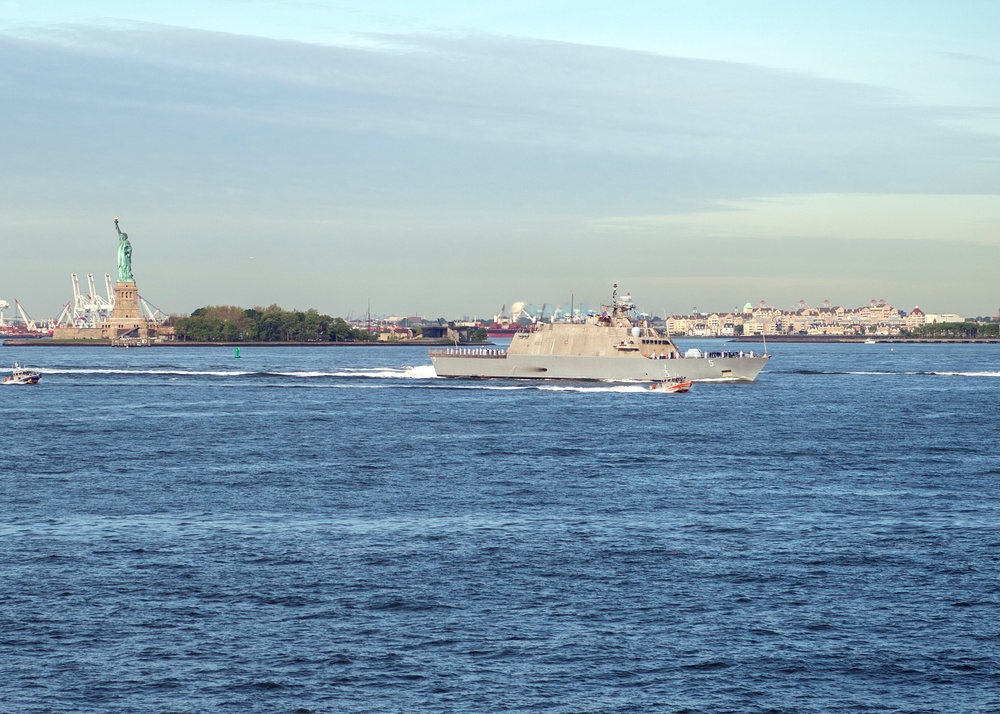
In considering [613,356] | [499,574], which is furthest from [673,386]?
[499,574]

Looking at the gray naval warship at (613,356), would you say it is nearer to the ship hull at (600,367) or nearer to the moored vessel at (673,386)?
the ship hull at (600,367)

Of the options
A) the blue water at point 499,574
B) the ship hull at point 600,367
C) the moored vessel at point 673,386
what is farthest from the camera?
the ship hull at point 600,367

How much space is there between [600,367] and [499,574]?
276 ft

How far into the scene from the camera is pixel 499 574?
29641mm

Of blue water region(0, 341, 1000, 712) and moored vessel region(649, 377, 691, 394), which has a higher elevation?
moored vessel region(649, 377, 691, 394)

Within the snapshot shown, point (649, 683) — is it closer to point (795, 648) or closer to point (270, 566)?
point (795, 648)

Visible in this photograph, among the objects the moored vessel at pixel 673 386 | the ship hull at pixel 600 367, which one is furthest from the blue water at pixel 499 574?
the ship hull at pixel 600 367

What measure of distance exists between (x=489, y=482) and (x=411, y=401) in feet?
160

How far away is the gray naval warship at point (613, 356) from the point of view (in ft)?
363

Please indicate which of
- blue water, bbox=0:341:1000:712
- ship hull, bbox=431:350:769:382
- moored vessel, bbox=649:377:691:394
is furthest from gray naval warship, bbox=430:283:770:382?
blue water, bbox=0:341:1000:712

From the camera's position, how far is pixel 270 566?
99.9ft

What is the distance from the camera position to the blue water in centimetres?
2172

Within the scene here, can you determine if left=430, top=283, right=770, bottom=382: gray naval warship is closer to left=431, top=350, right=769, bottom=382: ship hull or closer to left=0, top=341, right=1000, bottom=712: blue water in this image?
left=431, top=350, right=769, bottom=382: ship hull

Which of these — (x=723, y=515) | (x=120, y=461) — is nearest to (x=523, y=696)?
(x=723, y=515)
